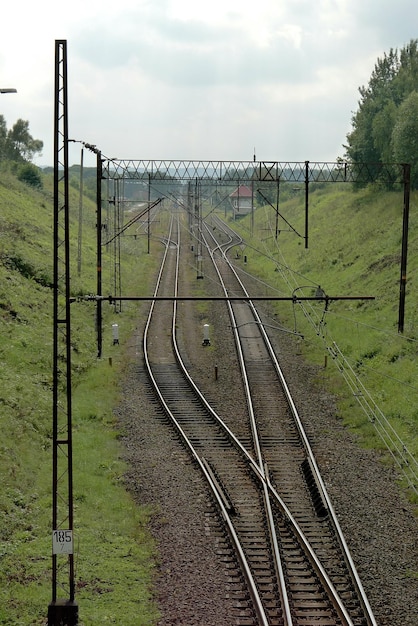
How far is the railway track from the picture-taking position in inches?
524

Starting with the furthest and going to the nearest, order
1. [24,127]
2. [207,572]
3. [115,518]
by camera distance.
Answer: [24,127], [115,518], [207,572]

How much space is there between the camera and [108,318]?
39344 mm

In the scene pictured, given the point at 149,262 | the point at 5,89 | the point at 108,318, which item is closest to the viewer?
the point at 5,89

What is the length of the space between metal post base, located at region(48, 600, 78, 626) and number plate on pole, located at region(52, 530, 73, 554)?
2.68 feet

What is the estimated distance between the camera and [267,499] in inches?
683

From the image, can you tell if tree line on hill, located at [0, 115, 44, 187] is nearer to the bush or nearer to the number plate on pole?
the bush

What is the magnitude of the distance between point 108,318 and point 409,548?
1018 inches

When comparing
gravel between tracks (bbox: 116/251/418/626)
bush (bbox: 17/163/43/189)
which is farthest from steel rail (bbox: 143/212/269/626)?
bush (bbox: 17/163/43/189)

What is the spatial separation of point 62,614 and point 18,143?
83.7 meters

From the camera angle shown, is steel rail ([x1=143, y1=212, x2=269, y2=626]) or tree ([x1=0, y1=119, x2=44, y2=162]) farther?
tree ([x1=0, y1=119, x2=44, y2=162])

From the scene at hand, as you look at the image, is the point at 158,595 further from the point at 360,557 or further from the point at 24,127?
the point at 24,127

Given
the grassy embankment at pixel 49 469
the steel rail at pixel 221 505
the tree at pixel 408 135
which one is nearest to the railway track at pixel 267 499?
the steel rail at pixel 221 505

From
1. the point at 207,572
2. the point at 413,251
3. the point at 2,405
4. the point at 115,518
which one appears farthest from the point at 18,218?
the point at 207,572

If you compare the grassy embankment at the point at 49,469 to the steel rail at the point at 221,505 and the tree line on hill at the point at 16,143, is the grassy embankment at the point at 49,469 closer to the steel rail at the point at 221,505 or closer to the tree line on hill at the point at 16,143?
the steel rail at the point at 221,505
